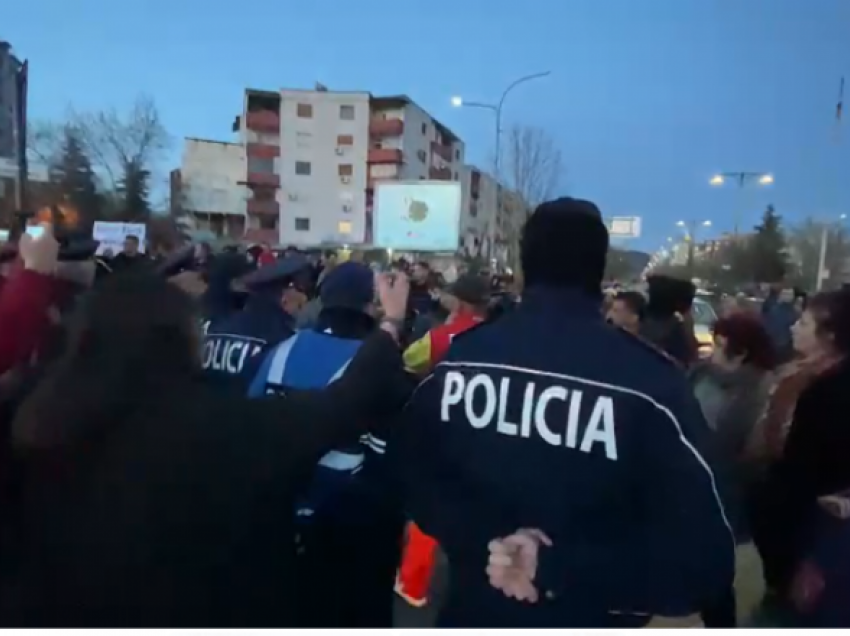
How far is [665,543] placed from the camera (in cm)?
170

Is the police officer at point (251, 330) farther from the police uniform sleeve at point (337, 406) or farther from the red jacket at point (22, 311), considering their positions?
the police uniform sleeve at point (337, 406)

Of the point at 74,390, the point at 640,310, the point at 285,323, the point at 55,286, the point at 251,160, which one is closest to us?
the point at 74,390

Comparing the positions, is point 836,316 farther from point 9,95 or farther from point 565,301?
point 9,95

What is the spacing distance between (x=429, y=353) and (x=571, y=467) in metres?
3.43

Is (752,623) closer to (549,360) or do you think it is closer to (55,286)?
(549,360)

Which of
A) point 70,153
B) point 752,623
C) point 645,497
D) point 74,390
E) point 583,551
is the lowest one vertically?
point 752,623

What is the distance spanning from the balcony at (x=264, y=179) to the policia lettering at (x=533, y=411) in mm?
55191

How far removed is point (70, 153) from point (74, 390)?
133 ft

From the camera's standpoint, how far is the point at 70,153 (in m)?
38.1

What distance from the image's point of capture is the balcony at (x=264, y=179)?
5581 centimetres

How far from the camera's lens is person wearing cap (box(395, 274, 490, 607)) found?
4367 mm

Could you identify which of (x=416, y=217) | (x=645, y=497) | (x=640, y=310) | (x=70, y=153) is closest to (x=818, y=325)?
(x=645, y=497)

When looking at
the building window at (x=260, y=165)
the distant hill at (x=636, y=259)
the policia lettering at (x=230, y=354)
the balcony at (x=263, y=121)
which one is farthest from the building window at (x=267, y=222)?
the policia lettering at (x=230, y=354)

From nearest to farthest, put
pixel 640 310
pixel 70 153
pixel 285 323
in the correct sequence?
pixel 285 323, pixel 640 310, pixel 70 153
